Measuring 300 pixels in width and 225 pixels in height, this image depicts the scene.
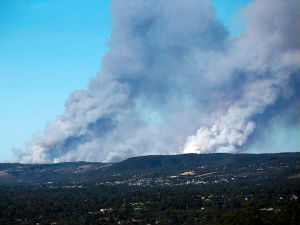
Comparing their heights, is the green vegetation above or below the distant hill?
below

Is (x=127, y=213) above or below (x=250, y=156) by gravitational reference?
below

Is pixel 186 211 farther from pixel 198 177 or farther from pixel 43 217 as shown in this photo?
pixel 198 177

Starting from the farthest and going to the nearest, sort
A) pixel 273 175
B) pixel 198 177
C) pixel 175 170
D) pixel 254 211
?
pixel 175 170 < pixel 198 177 < pixel 273 175 < pixel 254 211

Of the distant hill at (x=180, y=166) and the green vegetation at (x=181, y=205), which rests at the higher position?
the distant hill at (x=180, y=166)

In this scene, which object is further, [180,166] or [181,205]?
[180,166]

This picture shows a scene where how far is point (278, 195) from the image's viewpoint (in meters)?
88.2

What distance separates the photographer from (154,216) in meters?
74.3

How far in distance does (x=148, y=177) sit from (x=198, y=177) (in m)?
21.6

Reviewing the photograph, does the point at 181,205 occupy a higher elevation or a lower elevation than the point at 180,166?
lower

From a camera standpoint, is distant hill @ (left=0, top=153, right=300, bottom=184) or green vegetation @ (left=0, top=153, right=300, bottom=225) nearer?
green vegetation @ (left=0, top=153, right=300, bottom=225)

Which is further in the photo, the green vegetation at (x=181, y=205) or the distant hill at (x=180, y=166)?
the distant hill at (x=180, y=166)

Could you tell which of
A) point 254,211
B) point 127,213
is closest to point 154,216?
point 127,213

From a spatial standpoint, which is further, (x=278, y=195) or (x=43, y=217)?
(x=278, y=195)

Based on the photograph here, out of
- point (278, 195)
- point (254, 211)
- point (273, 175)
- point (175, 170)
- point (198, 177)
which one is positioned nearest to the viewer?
point (254, 211)
